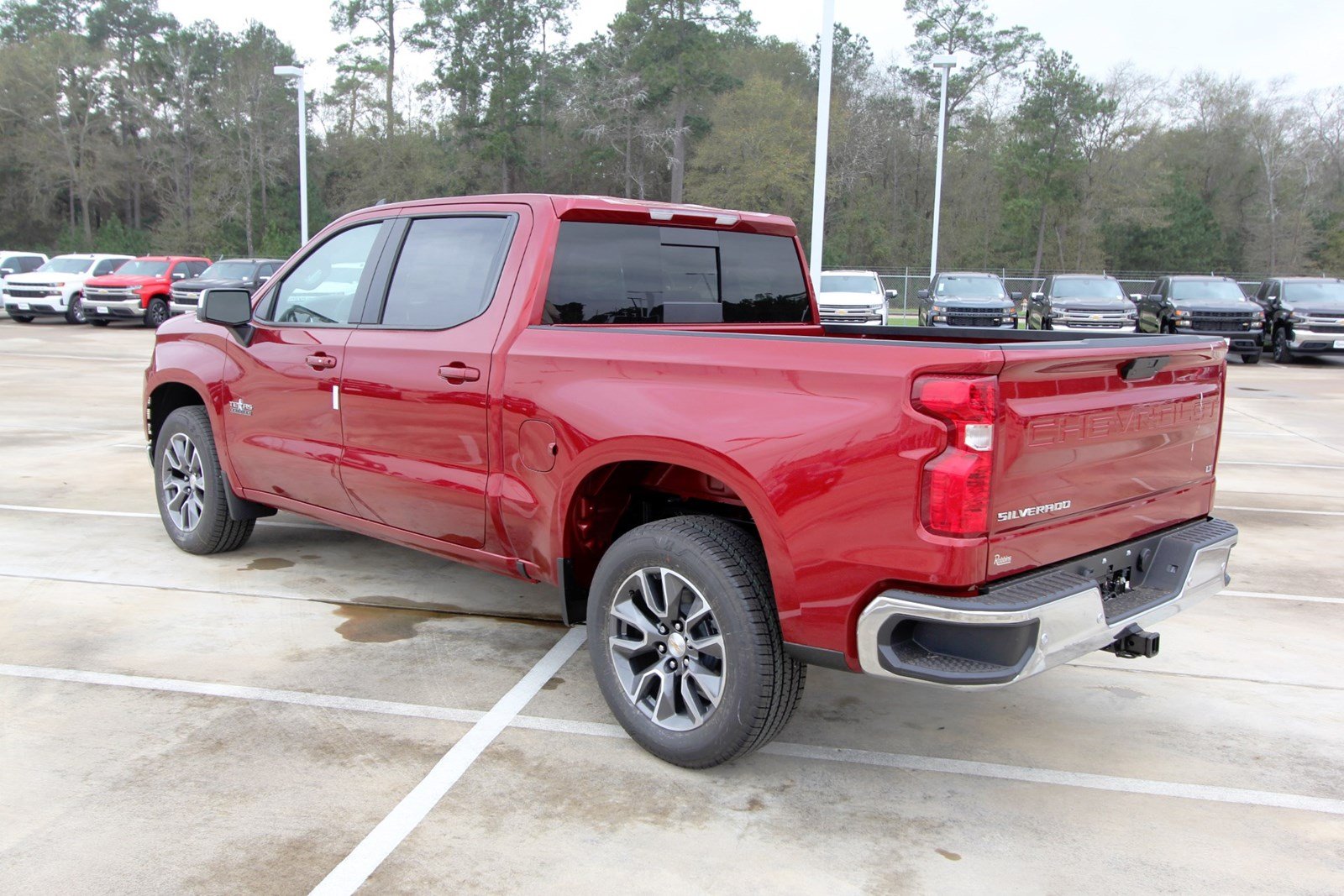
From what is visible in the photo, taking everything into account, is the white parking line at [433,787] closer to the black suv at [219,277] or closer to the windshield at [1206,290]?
the windshield at [1206,290]

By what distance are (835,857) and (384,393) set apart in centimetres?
274

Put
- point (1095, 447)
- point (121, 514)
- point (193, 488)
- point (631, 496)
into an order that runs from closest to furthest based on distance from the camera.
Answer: point (1095, 447)
point (631, 496)
point (193, 488)
point (121, 514)

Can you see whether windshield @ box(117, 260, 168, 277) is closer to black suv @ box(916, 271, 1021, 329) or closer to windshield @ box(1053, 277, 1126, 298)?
black suv @ box(916, 271, 1021, 329)

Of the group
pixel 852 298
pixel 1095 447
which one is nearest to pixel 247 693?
pixel 1095 447

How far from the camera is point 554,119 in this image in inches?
2184

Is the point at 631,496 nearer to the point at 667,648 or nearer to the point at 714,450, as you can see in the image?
the point at 667,648

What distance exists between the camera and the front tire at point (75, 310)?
28.4 meters

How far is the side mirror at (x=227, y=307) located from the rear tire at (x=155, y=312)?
2480 cm

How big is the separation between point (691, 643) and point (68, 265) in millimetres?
31119

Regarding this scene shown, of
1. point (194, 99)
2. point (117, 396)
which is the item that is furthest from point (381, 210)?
point (194, 99)

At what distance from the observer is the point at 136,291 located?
1077 inches

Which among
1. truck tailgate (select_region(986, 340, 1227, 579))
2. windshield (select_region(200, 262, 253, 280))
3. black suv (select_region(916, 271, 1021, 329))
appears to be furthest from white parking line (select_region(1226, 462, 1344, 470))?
windshield (select_region(200, 262, 253, 280))

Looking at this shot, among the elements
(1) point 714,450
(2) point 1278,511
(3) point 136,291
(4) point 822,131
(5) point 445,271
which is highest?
(4) point 822,131

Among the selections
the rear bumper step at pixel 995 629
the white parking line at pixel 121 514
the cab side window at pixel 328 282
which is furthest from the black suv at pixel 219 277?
the rear bumper step at pixel 995 629
